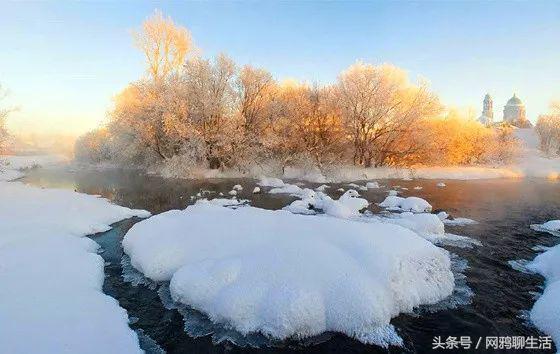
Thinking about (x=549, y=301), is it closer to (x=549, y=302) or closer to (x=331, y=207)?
(x=549, y=302)

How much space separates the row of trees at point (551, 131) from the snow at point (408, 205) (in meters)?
57.6

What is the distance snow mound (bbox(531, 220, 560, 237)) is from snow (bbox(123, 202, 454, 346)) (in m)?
9.05

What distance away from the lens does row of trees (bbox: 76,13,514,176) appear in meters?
37.5

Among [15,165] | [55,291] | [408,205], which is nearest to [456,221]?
[408,205]

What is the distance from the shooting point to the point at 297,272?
8430mm

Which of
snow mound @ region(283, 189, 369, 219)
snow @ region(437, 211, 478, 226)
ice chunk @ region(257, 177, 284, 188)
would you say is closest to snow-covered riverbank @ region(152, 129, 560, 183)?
ice chunk @ region(257, 177, 284, 188)

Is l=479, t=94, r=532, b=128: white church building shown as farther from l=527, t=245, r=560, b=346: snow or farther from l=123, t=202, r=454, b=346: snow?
l=123, t=202, r=454, b=346: snow

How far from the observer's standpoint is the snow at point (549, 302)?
7.54 m

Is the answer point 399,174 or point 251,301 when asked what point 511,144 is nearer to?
point 399,174

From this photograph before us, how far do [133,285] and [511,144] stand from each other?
56129 mm

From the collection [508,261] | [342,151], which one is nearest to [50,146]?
[342,151]

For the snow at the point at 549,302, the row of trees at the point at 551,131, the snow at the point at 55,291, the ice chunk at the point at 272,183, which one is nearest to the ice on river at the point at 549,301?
the snow at the point at 549,302

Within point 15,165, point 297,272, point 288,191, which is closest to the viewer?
point 297,272

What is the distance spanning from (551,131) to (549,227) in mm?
62590
